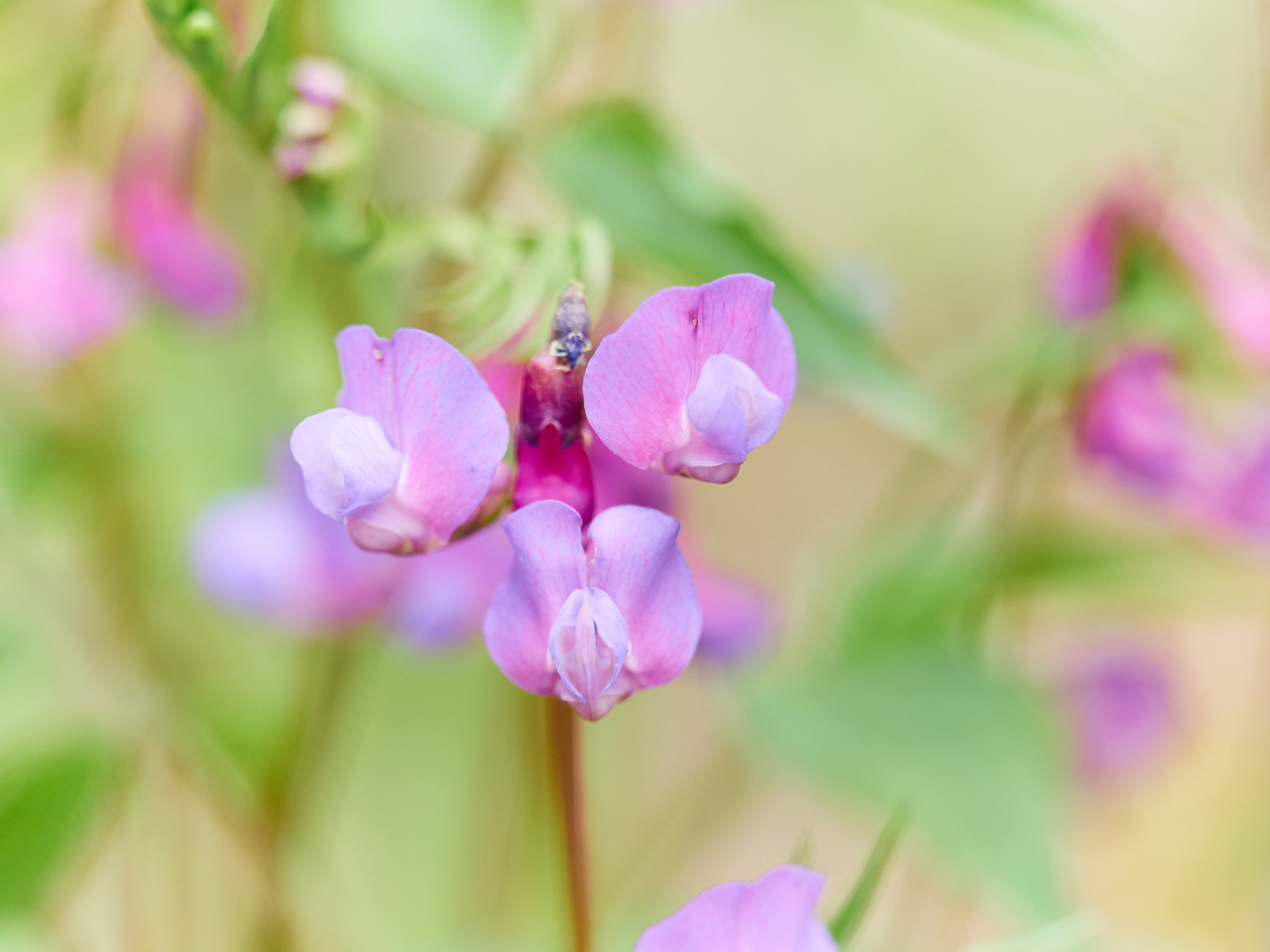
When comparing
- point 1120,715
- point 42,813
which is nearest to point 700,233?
point 42,813

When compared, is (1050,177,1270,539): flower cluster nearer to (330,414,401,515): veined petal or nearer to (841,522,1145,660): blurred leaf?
(841,522,1145,660): blurred leaf

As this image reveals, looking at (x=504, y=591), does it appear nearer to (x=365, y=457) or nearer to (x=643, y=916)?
(x=365, y=457)

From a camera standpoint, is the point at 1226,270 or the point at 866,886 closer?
the point at 866,886

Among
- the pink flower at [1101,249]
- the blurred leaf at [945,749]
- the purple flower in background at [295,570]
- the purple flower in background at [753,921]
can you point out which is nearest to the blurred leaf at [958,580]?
the blurred leaf at [945,749]

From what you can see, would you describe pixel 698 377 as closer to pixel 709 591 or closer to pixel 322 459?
pixel 322 459

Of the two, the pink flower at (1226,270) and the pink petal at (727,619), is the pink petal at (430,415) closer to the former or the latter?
the pink petal at (727,619)

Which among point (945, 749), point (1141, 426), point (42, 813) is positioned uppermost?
point (1141, 426)

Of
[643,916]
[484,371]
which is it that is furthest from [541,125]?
[643,916]
